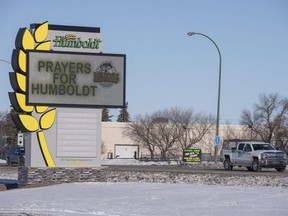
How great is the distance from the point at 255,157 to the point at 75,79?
15476 millimetres

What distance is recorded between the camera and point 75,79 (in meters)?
28.3

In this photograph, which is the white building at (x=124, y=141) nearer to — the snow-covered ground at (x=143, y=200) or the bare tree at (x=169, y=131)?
the bare tree at (x=169, y=131)

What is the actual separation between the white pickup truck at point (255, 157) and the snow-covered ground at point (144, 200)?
1436 centimetres

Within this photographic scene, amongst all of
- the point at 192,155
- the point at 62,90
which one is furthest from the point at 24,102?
the point at 192,155

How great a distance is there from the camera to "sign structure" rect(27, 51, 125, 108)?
2769 centimetres

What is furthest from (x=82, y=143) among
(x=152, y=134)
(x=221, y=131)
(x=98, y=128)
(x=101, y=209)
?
(x=221, y=131)

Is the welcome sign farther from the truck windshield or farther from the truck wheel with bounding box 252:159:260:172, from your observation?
the truck windshield

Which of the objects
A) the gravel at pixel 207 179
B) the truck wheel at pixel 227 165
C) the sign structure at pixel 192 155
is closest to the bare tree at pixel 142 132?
the sign structure at pixel 192 155

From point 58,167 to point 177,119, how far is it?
65.2 m

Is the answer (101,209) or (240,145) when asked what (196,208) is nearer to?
(101,209)

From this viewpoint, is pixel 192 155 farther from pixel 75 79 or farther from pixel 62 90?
pixel 62 90

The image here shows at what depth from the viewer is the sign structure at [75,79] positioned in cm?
2769

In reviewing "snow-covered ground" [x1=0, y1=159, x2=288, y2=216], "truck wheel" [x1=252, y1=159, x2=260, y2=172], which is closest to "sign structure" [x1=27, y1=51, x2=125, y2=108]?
"snow-covered ground" [x1=0, y1=159, x2=288, y2=216]

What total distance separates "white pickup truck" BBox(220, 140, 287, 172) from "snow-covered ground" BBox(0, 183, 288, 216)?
14.4m
